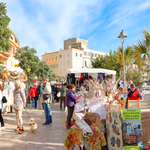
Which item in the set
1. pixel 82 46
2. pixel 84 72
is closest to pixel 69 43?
pixel 82 46

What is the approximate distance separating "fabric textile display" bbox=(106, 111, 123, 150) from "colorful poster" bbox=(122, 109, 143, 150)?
0.32ft

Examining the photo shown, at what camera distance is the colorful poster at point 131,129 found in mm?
3279

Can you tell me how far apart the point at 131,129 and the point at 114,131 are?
0.34 m

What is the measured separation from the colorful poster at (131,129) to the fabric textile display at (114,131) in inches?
3.9

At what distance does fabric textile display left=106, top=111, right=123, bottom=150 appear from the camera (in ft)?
10.7

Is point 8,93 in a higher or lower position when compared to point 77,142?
higher

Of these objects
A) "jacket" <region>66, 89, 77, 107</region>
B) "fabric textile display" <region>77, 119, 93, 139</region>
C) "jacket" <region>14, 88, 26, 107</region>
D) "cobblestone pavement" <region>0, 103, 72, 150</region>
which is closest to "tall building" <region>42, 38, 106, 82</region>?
"jacket" <region>66, 89, 77, 107</region>

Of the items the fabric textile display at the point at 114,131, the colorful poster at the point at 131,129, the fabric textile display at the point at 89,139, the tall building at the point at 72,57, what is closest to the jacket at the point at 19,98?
the fabric textile display at the point at 89,139

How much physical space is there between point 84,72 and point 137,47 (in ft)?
12.9

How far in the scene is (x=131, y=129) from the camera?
3.31 metres

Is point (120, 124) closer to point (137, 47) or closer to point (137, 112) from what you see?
point (137, 112)

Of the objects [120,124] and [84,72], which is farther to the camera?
[84,72]

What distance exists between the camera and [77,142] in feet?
11.0

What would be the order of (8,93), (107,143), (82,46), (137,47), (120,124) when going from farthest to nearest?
(82,46), (8,93), (137,47), (107,143), (120,124)
